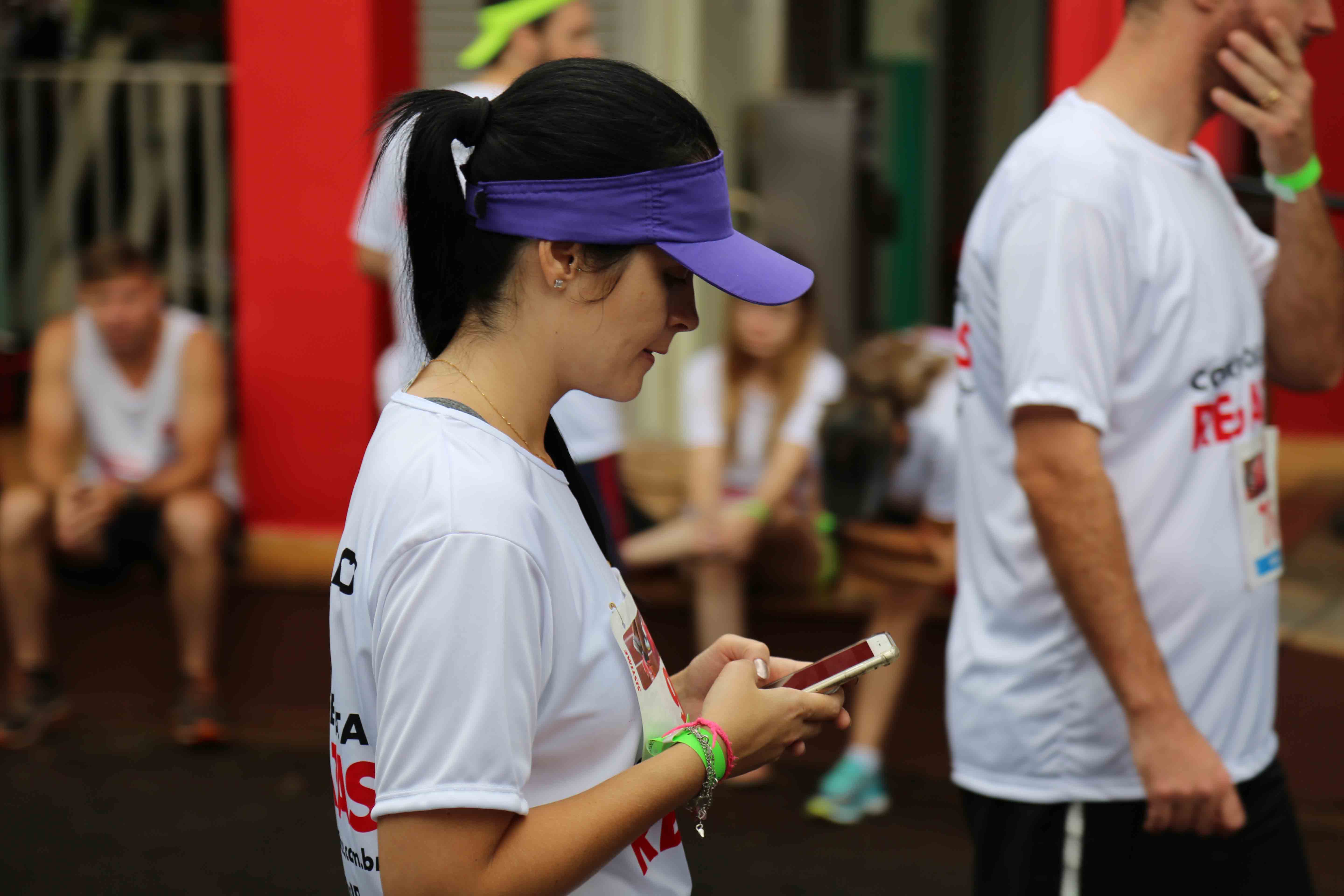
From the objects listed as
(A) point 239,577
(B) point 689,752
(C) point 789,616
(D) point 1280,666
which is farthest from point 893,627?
(B) point 689,752

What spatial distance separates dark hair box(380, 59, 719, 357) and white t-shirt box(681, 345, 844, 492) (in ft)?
10.0

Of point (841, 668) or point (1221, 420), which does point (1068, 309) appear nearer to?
point (1221, 420)

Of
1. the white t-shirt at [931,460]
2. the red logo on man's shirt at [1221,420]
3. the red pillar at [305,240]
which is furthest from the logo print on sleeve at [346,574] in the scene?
the red pillar at [305,240]

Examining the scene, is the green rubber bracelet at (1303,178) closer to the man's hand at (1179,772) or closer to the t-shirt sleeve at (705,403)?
the man's hand at (1179,772)

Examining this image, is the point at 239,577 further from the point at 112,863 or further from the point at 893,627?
the point at 893,627

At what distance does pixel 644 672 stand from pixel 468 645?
271mm

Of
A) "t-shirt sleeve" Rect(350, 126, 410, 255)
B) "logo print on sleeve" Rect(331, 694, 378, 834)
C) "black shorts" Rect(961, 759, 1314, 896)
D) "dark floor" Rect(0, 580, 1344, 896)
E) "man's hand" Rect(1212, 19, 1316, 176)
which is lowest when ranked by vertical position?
"dark floor" Rect(0, 580, 1344, 896)

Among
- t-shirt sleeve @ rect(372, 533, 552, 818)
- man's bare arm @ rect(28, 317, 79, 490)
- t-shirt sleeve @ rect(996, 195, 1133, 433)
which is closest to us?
t-shirt sleeve @ rect(372, 533, 552, 818)

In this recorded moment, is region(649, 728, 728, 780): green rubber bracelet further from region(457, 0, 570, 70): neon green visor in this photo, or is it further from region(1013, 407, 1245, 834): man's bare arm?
region(457, 0, 570, 70): neon green visor

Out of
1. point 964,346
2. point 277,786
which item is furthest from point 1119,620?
point 277,786

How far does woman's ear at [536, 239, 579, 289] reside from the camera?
1438mm

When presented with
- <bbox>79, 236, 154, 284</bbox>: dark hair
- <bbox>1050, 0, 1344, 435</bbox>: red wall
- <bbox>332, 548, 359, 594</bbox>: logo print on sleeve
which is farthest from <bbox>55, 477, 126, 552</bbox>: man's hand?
<bbox>332, 548, 359, 594</bbox>: logo print on sleeve

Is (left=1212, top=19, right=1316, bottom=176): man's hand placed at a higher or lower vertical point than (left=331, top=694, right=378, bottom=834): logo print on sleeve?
higher

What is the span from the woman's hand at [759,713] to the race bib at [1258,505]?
0.87 meters
